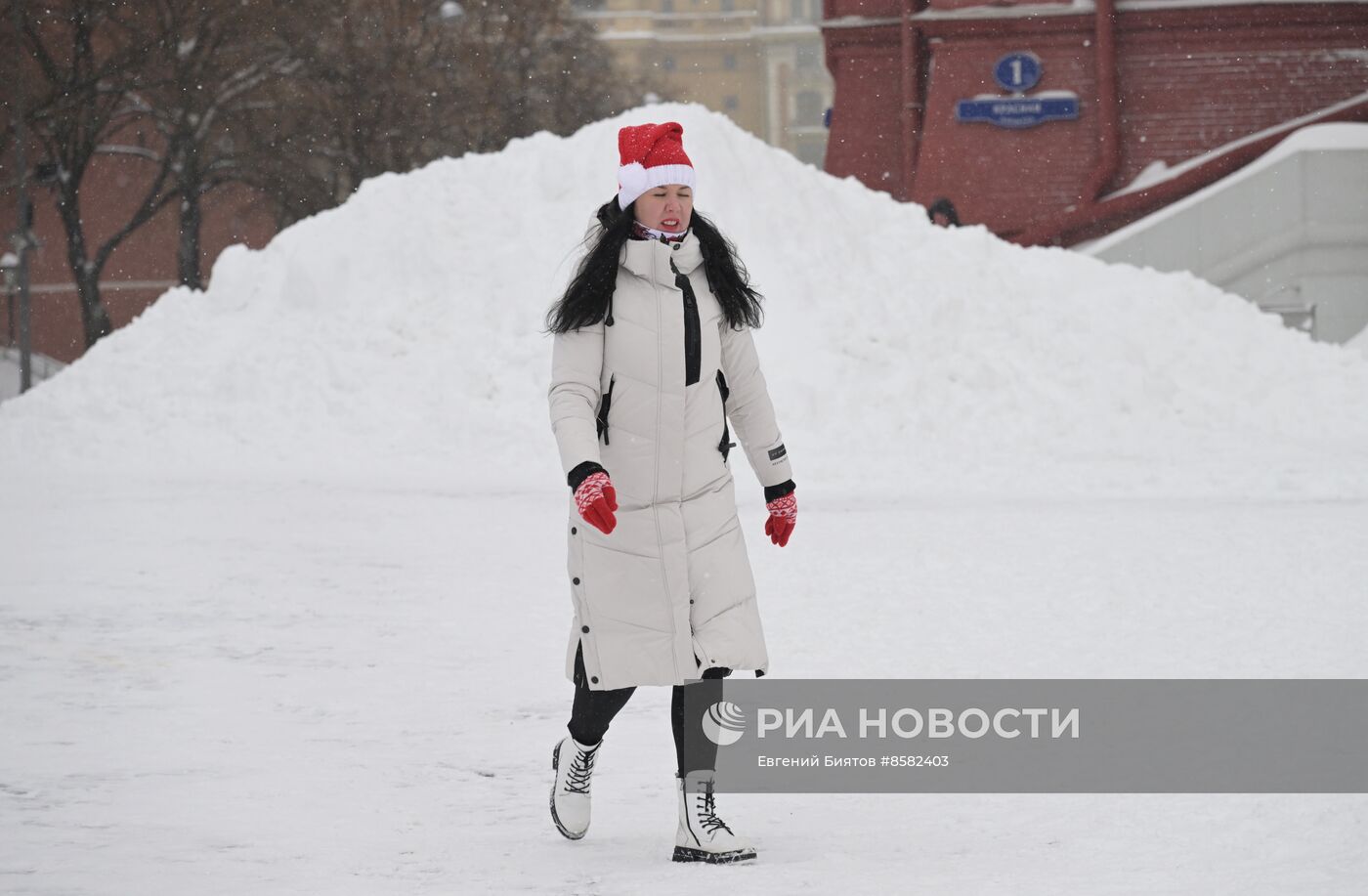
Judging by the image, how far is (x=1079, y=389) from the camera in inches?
571

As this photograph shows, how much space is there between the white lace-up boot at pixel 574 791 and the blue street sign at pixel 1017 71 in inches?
898

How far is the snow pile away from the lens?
44.8 feet

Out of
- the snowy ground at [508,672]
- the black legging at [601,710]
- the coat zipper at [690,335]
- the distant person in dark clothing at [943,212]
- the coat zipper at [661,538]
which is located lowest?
the snowy ground at [508,672]

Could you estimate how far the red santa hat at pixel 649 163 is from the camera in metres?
4.13

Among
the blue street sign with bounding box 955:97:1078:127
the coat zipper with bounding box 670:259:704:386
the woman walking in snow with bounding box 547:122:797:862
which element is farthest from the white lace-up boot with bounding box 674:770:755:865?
the blue street sign with bounding box 955:97:1078:127

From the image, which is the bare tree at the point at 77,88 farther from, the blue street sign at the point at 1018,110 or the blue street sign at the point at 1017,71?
the blue street sign at the point at 1017,71

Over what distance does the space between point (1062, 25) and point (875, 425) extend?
13537 mm

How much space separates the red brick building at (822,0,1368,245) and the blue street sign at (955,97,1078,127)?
0.37 ft

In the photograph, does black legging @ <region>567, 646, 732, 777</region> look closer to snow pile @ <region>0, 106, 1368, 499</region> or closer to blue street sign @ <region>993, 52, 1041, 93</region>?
snow pile @ <region>0, 106, 1368, 499</region>

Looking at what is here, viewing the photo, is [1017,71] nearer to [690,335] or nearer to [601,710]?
[690,335]

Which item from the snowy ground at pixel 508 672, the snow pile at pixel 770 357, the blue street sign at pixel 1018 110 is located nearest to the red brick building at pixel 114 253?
the blue street sign at pixel 1018 110

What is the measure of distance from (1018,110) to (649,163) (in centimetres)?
2250

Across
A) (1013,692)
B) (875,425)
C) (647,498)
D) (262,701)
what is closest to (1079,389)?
(875,425)

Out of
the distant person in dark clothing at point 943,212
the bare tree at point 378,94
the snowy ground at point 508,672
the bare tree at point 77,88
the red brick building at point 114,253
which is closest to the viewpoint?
the snowy ground at point 508,672
